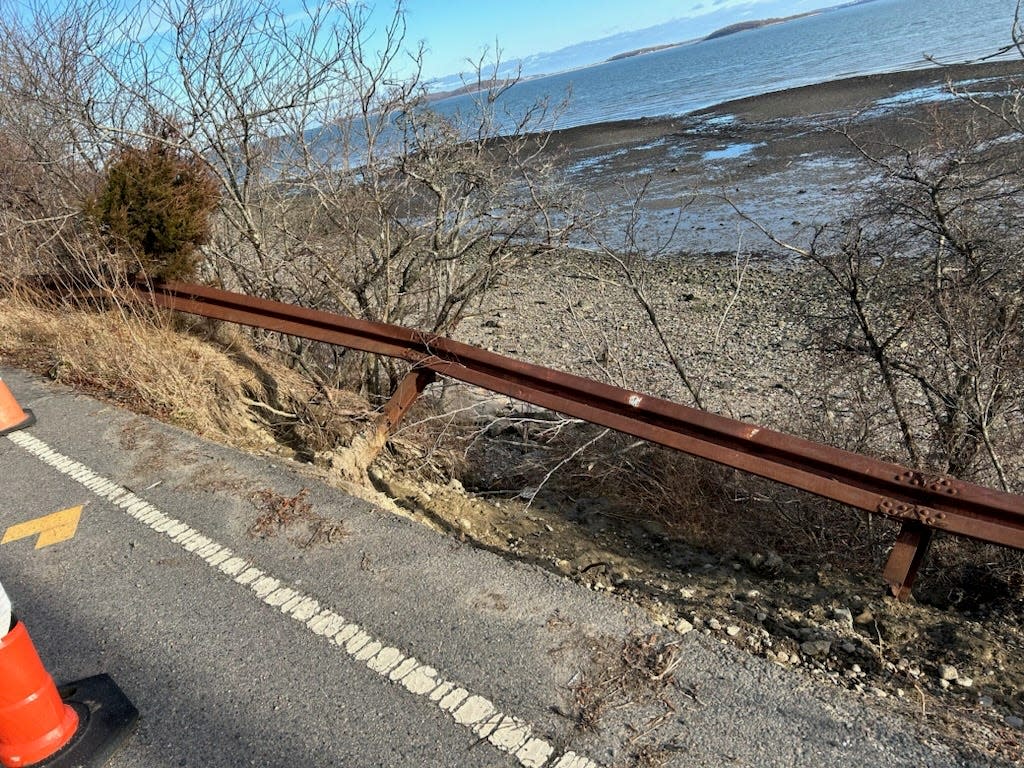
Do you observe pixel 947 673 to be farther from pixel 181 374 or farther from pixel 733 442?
pixel 181 374

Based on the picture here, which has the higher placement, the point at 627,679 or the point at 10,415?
the point at 10,415

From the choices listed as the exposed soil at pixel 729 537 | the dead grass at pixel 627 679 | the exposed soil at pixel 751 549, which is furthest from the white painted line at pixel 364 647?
the exposed soil at pixel 751 549

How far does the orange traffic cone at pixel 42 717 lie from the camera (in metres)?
2.38

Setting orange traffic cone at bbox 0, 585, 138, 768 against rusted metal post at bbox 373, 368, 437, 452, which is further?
rusted metal post at bbox 373, 368, 437, 452

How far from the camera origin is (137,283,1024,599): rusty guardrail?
3127mm

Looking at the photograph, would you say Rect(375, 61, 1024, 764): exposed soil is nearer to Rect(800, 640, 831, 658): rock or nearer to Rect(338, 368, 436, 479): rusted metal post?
Rect(800, 640, 831, 658): rock

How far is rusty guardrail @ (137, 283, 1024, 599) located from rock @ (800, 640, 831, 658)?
38 centimetres

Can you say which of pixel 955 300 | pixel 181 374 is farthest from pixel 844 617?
pixel 181 374

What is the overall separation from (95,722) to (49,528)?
75.5 inches

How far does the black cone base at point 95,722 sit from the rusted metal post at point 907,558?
3.16m

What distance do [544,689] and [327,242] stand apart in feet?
20.4

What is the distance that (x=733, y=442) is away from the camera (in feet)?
12.3

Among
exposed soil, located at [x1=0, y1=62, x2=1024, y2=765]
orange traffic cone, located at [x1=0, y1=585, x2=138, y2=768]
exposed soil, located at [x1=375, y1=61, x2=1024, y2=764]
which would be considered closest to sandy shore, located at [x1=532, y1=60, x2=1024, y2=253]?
exposed soil, located at [x1=375, y1=61, x2=1024, y2=764]

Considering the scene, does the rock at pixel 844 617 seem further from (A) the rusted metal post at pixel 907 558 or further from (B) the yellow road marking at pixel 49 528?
(B) the yellow road marking at pixel 49 528
